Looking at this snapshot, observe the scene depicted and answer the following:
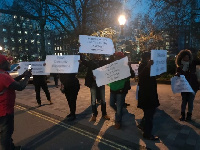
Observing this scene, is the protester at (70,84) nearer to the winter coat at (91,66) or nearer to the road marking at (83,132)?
the winter coat at (91,66)

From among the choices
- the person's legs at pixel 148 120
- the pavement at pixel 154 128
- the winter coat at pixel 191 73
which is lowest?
the pavement at pixel 154 128

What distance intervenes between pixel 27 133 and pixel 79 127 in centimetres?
133

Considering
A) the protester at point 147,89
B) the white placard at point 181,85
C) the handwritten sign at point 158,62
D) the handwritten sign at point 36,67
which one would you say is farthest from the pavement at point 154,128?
the handwritten sign at point 158,62

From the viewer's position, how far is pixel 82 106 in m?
6.98

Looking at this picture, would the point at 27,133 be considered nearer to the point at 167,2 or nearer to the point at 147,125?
the point at 147,125

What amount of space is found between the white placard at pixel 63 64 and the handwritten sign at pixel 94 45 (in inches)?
14.5

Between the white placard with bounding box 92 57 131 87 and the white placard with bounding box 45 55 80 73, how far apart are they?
27.9 inches

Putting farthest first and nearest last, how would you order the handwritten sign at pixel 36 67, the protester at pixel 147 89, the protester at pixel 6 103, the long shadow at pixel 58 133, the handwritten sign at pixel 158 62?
the handwritten sign at pixel 36 67
the long shadow at pixel 58 133
the protester at pixel 147 89
the handwritten sign at pixel 158 62
the protester at pixel 6 103

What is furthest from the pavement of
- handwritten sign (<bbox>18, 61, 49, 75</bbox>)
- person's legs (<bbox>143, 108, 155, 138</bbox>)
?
handwritten sign (<bbox>18, 61, 49, 75</bbox>)

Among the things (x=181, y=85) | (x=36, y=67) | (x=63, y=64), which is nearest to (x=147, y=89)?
(x=181, y=85)

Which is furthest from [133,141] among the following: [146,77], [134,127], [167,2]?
[167,2]

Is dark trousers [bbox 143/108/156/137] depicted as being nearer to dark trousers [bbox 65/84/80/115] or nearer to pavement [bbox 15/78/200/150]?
pavement [bbox 15/78/200/150]

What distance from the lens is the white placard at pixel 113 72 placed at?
4.11 meters

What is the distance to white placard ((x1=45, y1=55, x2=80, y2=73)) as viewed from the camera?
16.1ft
